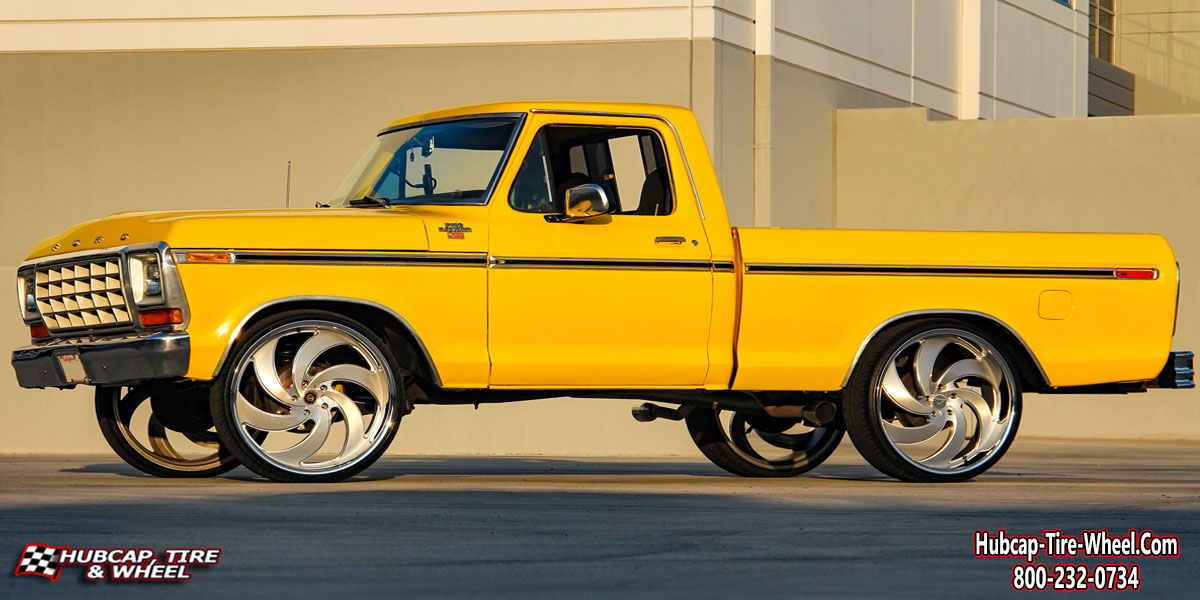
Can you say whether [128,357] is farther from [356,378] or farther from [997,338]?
[997,338]

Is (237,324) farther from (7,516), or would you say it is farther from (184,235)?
(7,516)

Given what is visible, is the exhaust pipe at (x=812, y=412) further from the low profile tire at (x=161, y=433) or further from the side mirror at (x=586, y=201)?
the low profile tire at (x=161, y=433)

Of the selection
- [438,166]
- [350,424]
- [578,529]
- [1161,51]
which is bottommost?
[578,529]

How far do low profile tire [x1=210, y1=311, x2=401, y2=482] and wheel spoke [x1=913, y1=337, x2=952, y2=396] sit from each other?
3.04 metres

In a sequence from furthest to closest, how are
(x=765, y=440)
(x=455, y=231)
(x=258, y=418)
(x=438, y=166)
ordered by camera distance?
(x=765, y=440)
(x=438, y=166)
(x=455, y=231)
(x=258, y=418)

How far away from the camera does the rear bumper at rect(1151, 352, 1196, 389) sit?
946cm

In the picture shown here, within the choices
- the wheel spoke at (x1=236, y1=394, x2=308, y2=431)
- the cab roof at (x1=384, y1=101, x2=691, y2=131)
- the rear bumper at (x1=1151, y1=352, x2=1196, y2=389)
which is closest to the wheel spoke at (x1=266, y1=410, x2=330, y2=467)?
the wheel spoke at (x1=236, y1=394, x2=308, y2=431)

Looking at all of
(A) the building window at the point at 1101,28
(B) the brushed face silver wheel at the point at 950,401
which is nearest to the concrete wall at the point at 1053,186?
(B) the brushed face silver wheel at the point at 950,401

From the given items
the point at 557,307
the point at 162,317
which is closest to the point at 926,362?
the point at 557,307

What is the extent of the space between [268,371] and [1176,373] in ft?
17.4

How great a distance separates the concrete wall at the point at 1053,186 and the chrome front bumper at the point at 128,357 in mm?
12157

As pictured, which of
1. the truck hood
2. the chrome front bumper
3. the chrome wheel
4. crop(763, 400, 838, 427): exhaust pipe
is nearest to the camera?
the chrome front bumper

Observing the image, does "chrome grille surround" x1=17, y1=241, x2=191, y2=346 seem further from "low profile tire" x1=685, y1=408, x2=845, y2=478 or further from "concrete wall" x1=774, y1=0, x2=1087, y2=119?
"concrete wall" x1=774, y1=0, x2=1087, y2=119

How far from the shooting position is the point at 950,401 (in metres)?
9.27
